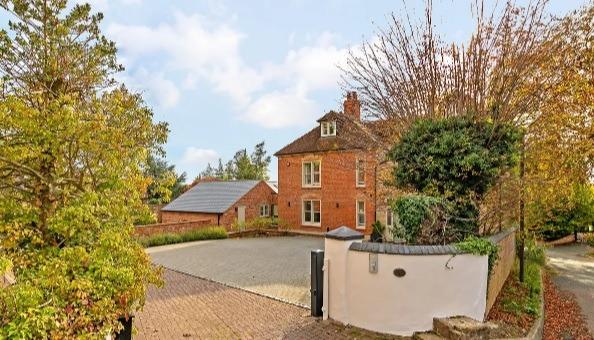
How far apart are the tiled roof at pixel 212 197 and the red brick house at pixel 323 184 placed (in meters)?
4.26

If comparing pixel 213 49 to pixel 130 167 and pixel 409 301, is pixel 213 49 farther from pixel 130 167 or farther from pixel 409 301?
pixel 409 301

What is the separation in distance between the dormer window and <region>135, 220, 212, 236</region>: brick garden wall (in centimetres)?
1020

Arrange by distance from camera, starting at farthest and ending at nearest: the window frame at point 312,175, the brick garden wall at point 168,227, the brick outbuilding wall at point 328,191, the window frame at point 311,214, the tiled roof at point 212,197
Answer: the tiled roof at point 212,197 < the window frame at point 311,214 < the window frame at point 312,175 < the brick outbuilding wall at point 328,191 < the brick garden wall at point 168,227

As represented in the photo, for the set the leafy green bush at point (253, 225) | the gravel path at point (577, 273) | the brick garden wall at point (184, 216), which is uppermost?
the brick garden wall at point (184, 216)

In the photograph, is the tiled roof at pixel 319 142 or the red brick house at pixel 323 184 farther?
the red brick house at pixel 323 184

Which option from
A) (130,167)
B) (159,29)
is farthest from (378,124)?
(130,167)

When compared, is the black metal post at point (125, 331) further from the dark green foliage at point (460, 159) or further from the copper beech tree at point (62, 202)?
the dark green foliage at point (460, 159)

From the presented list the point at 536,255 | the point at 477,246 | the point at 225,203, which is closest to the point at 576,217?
the point at 536,255

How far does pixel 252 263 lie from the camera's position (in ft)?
50.7

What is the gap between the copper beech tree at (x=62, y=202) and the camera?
435 centimetres

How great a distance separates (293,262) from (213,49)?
9.62 metres

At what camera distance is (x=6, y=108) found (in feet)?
15.8

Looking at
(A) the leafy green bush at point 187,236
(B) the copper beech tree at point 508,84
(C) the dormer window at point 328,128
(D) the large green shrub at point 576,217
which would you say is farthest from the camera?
(C) the dormer window at point 328,128

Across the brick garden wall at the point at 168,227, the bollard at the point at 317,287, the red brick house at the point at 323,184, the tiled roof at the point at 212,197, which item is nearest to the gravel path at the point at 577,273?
the bollard at the point at 317,287
